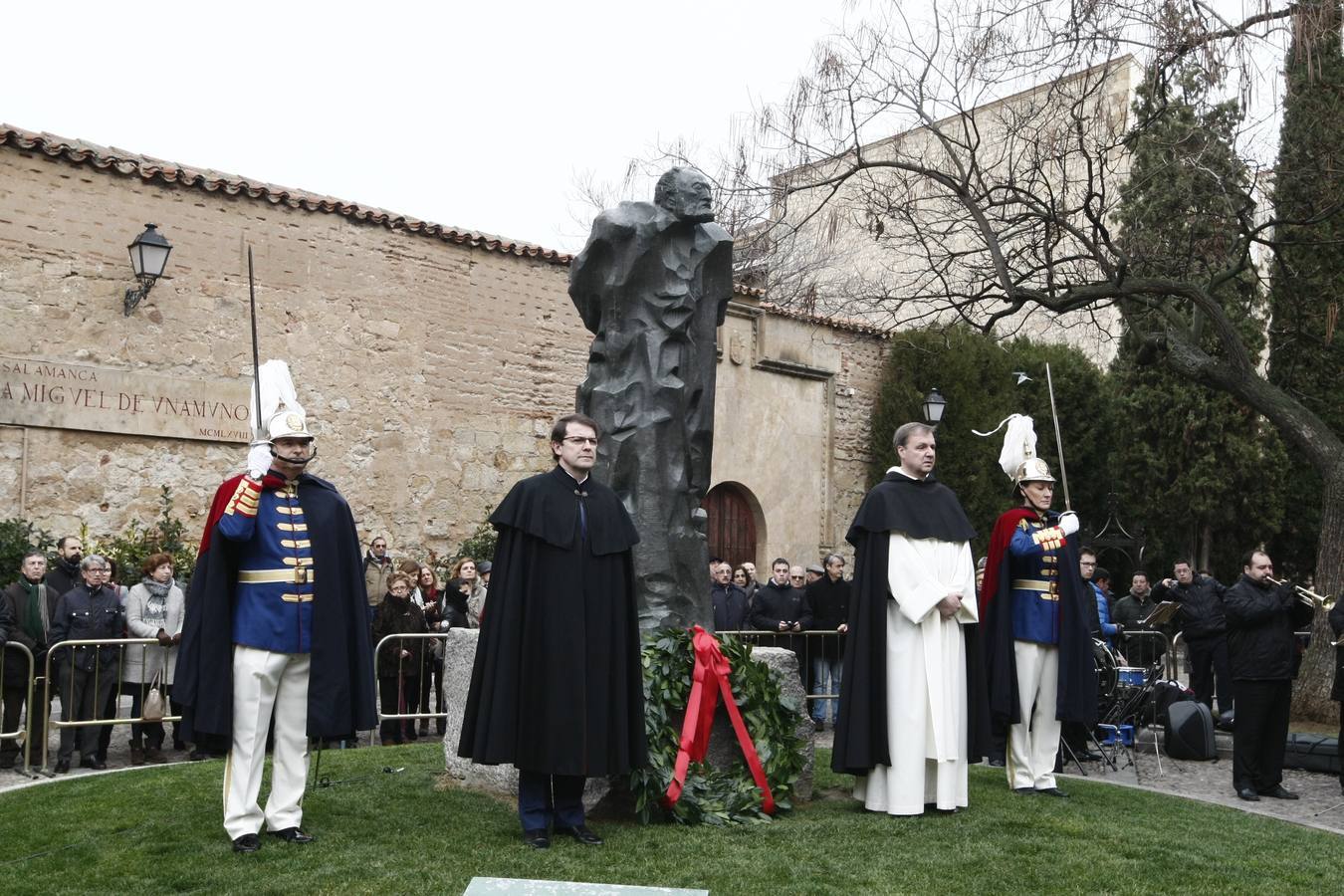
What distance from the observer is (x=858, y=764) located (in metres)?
6.79

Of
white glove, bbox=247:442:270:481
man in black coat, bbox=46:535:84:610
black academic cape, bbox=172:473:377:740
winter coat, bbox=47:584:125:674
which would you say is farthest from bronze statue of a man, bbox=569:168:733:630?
man in black coat, bbox=46:535:84:610

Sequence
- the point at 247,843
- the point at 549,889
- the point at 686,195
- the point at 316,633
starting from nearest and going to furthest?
the point at 549,889 < the point at 247,843 < the point at 316,633 < the point at 686,195

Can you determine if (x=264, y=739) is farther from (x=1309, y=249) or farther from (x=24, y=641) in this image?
(x=1309, y=249)

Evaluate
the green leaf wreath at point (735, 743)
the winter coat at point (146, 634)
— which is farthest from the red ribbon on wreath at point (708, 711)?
the winter coat at point (146, 634)

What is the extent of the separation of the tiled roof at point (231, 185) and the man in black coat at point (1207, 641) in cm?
916

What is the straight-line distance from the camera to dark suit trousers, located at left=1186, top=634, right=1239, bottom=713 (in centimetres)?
Answer: 1276

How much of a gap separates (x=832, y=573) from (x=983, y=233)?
12.7 ft

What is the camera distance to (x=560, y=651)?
19.0ft

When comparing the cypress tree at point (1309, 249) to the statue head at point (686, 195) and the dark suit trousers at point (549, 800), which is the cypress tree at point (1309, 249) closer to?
the statue head at point (686, 195)

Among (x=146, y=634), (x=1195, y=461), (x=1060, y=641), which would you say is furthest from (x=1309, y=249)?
(x=146, y=634)

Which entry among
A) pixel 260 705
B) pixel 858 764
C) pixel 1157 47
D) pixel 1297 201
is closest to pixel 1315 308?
pixel 1297 201

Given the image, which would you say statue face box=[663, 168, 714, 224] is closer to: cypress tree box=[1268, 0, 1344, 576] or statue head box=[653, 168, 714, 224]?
statue head box=[653, 168, 714, 224]

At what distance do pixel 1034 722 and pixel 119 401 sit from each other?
10.1 m

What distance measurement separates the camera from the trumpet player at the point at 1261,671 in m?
8.81
